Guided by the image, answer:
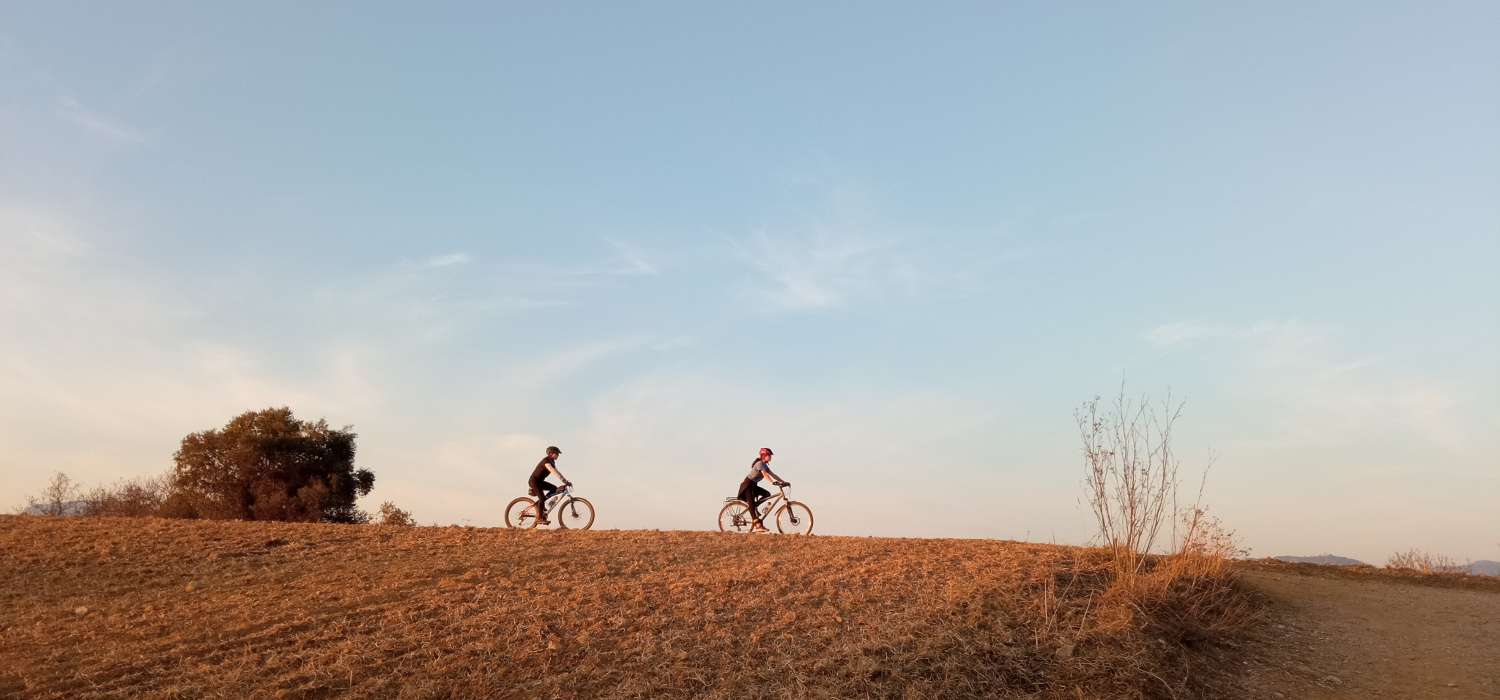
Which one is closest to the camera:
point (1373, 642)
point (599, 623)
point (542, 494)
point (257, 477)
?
point (599, 623)

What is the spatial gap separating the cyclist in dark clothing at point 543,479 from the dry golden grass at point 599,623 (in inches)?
142

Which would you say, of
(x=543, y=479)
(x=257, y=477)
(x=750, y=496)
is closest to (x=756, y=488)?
(x=750, y=496)

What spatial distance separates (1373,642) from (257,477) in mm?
29360

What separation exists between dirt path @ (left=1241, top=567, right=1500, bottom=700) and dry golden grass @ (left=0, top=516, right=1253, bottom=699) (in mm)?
826

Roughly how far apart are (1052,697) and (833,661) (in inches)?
83.8

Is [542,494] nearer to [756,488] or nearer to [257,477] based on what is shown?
[756,488]

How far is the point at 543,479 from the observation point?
18672 millimetres

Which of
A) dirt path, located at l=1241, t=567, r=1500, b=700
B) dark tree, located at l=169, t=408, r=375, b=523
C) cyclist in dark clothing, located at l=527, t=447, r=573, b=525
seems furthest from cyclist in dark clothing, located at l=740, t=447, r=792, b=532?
dark tree, located at l=169, t=408, r=375, b=523

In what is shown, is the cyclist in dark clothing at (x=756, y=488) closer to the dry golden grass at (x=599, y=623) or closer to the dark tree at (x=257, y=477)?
the dry golden grass at (x=599, y=623)

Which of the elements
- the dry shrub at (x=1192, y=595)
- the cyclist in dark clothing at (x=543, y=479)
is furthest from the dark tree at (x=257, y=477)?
the dry shrub at (x=1192, y=595)

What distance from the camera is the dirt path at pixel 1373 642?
33.3 ft

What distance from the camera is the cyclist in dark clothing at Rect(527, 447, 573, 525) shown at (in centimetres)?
Result: 1853

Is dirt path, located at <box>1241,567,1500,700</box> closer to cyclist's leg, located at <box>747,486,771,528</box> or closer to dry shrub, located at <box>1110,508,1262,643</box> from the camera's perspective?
dry shrub, located at <box>1110,508,1262,643</box>

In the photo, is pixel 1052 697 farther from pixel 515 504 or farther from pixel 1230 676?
pixel 515 504
